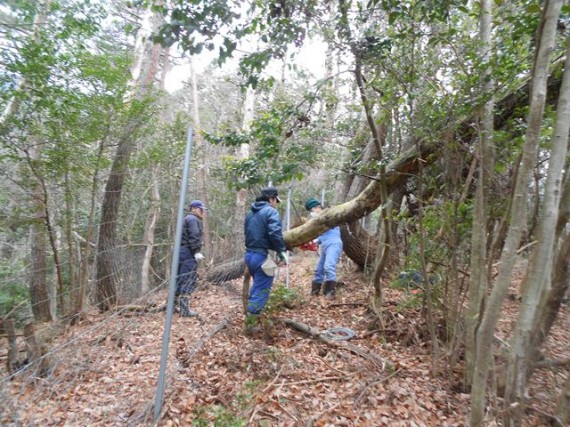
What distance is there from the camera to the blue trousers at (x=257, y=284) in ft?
14.3

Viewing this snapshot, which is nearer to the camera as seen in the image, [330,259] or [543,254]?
[543,254]

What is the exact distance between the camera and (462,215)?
124 inches

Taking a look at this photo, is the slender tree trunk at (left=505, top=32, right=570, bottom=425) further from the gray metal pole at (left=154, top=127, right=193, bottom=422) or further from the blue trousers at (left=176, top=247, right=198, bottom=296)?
→ the blue trousers at (left=176, top=247, right=198, bottom=296)

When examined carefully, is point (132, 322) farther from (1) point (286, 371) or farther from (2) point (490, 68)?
(2) point (490, 68)

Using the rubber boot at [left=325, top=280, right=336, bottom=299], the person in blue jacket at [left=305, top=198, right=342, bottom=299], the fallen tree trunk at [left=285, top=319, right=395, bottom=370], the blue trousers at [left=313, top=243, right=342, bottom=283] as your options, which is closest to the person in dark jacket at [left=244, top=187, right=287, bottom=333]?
the fallen tree trunk at [left=285, top=319, right=395, bottom=370]

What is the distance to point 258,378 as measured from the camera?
342cm

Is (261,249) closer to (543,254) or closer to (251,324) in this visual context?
(251,324)

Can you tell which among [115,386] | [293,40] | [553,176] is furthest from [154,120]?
[553,176]

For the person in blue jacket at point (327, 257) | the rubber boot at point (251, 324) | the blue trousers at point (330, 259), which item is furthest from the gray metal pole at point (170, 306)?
the blue trousers at point (330, 259)

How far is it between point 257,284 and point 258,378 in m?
1.26

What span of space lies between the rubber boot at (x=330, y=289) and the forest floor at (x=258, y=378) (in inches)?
40.1

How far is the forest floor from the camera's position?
2.83 metres

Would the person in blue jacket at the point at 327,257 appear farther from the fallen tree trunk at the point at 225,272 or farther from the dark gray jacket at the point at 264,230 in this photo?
the fallen tree trunk at the point at 225,272

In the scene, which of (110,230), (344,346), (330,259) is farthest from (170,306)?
(110,230)
